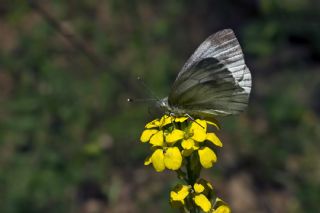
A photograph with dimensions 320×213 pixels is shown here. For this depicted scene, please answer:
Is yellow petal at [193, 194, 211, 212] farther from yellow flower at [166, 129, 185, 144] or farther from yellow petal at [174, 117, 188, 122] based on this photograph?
yellow petal at [174, 117, 188, 122]

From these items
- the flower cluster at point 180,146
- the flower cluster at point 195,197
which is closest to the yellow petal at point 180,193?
the flower cluster at point 195,197

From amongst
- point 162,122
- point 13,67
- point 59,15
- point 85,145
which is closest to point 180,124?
point 162,122

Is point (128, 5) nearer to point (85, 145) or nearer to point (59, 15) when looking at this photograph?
point (59, 15)

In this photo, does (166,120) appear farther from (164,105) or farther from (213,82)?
(213,82)

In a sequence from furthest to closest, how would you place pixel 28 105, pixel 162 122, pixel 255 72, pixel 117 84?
pixel 255 72 < pixel 117 84 < pixel 28 105 < pixel 162 122

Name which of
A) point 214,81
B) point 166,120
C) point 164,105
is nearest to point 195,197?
point 166,120

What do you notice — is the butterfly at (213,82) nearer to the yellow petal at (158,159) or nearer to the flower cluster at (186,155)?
the flower cluster at (186,155)
